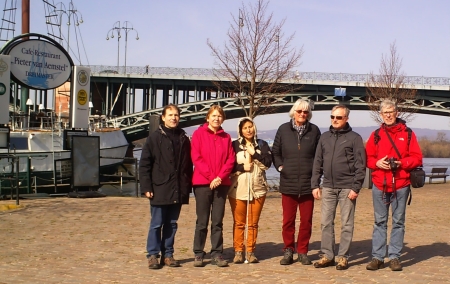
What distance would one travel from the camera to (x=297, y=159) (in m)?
6.87

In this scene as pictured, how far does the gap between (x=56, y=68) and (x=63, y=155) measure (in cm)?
1284

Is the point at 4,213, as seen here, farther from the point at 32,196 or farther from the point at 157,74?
the point at 157,74

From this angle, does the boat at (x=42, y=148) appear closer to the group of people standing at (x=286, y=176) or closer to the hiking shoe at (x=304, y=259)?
the group of people standing at (x=286, y=176)

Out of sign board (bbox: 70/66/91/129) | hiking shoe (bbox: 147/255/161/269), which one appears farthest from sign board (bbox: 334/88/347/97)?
hiking shoe (bbox: 147/255/161/269)

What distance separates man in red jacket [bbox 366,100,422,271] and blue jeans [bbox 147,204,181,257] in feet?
6.89

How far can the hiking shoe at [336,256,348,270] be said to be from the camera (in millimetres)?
6582

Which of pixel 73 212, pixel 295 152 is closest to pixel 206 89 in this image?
pixel 73 212

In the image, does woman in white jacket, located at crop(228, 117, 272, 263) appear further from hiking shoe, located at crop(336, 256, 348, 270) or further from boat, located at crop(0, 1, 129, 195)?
boat, located at crop(0, 1, 129, 195)

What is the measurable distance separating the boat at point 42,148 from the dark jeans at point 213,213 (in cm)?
680

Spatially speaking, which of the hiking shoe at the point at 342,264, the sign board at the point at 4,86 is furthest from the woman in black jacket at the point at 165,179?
the sign board at the point at 4,86

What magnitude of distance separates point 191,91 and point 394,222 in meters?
46.1

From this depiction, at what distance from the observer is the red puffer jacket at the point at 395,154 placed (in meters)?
6.58

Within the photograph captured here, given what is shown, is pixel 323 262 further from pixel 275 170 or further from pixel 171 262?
pixel 275 170

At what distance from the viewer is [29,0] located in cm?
3312
